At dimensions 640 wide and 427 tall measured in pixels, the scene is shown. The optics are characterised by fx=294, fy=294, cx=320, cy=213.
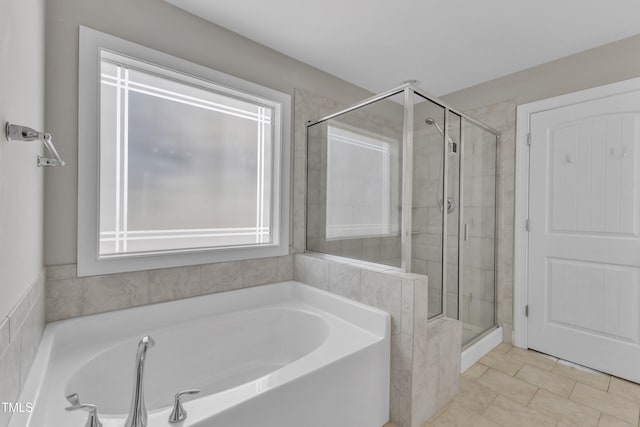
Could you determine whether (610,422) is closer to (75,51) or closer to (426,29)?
(426,29)

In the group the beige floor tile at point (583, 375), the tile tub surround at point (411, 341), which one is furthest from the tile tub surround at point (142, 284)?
the beige floor tile at point (583, 375)

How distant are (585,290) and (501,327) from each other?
0.69m

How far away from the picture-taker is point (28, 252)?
1.12 metres

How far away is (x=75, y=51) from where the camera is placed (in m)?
1.48

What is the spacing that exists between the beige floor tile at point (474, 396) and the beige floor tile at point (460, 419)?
5 cm

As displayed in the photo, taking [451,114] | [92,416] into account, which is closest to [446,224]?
[451,114]

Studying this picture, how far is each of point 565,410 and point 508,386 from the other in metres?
0.29

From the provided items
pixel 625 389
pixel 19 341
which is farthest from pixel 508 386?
pixel 19 341

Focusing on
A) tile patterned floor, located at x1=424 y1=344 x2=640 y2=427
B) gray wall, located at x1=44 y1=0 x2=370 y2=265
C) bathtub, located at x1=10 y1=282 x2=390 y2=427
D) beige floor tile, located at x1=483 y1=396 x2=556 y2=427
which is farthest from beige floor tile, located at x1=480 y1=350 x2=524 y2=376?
gray wall, located at x1=44 y1=0 x2=370 y2=265

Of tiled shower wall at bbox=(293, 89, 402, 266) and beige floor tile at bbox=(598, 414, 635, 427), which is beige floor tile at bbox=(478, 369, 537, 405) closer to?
beige floor tile at bbox=(598, 414, 635, 427)

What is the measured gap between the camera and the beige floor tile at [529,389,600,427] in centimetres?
159

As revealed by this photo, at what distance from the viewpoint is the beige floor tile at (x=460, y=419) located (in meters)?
1.57

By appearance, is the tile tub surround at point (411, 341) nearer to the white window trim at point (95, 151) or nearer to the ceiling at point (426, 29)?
the white window trim at point (95, 151)

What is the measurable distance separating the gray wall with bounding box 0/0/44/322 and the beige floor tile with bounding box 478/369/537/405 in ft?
7.93
